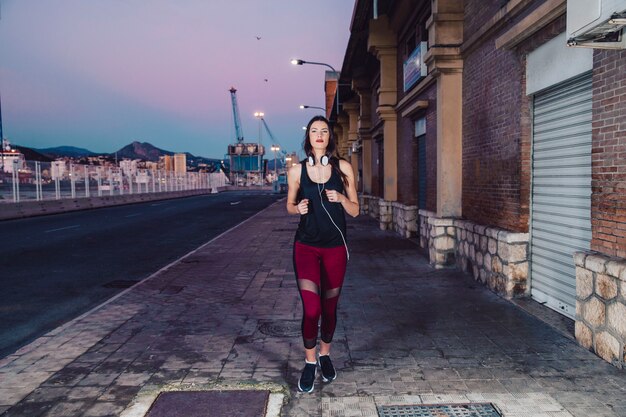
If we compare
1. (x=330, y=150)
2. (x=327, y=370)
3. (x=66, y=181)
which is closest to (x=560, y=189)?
(x=330, y=150)

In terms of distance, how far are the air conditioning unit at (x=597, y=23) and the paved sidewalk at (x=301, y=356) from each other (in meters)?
2.76

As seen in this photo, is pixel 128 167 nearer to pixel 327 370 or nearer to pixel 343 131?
pixel 343 131

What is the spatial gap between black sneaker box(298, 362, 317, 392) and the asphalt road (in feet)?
10.4

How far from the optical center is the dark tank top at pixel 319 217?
399 centimetres

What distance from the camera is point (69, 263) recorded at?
1047 cm

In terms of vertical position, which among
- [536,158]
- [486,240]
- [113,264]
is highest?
[536,158]

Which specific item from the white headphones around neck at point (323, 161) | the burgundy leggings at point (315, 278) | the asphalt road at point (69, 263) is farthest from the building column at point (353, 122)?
the burgundy leggings at point (315, 278)

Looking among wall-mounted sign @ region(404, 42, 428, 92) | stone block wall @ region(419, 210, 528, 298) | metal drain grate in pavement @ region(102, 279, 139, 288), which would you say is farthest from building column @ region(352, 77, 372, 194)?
metal drain grate in pavement @ region(102, 279, 139, 288)

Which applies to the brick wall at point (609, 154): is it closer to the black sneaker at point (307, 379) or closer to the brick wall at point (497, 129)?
the brick wall at point (497, 129)

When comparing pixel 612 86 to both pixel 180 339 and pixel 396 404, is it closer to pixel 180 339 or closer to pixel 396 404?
pixel 396 404

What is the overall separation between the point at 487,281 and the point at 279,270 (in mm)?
3620

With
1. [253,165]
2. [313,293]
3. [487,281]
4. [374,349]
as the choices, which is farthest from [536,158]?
[253,165]

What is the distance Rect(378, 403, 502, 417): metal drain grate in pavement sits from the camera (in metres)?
3.50

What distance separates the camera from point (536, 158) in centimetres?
664
